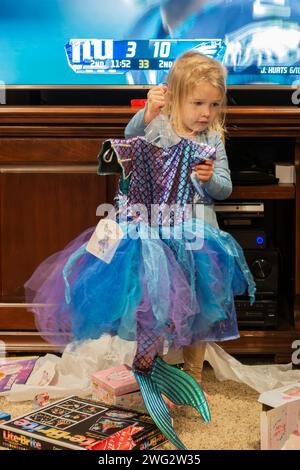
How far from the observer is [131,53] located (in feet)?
8.46

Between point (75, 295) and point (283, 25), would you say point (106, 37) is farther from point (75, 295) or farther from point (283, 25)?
point (75, 295)

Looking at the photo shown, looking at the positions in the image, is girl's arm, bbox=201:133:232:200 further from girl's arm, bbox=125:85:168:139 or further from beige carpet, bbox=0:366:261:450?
beige carpet, bbox=0:366:261:450

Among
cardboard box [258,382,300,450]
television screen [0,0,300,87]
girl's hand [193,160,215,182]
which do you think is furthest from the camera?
television screen [0,0,300,87]

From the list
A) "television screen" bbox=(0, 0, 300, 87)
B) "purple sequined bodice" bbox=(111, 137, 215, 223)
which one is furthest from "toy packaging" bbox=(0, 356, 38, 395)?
"television screen" bbox=(0, 0, 300, 87)

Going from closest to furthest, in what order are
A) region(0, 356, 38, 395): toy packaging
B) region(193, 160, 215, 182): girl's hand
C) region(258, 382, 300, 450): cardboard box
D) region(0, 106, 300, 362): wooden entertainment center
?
region(258, 382, 300, 450): cardboard box < region(193, 160, 215, 182): girl's hand < region(0, 356, 38, 395): toy packaging < region(0, 106, 300, 362): wooden entertainment center

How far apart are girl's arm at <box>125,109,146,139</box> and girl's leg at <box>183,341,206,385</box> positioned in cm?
59

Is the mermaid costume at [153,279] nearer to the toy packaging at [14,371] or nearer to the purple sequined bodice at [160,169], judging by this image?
the purple sequined bodice at [160,169]

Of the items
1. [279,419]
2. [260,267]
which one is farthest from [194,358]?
[260,267]

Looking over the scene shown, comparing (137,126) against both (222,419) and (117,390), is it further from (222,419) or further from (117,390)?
(222,419)

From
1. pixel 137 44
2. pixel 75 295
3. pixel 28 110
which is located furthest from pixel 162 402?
pixel 137 44

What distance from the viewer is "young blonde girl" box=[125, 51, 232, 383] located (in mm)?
1887

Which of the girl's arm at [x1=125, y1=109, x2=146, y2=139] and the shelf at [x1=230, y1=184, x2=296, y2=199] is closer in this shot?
the girl's arm at [x1=125, y1=109, x2=146, y2=139]

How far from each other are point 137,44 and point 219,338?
1224mm

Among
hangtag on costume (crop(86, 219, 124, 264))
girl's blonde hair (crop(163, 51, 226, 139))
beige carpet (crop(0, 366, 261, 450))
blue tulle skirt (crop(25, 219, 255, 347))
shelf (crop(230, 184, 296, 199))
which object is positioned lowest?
beige carpet (crop(0, 366, 261, 450))
